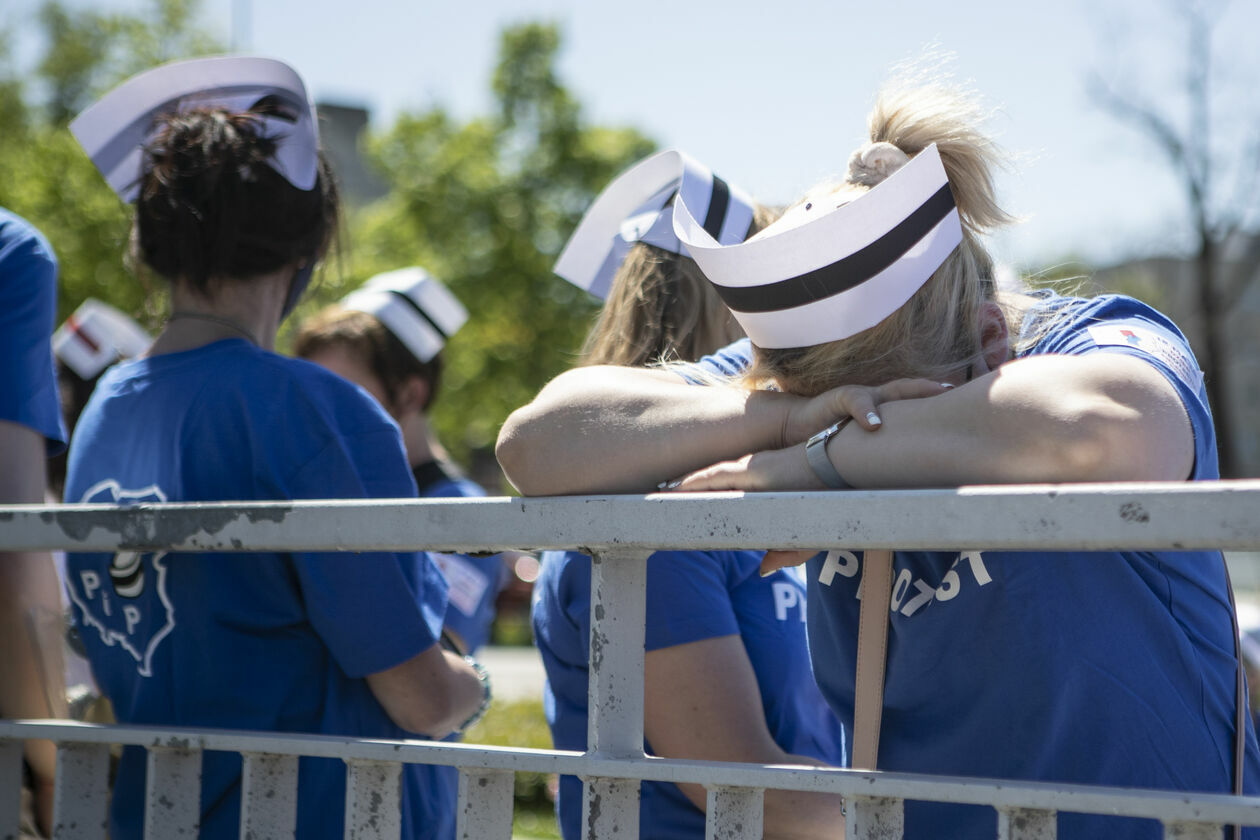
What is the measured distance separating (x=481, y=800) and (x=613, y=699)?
212 mm

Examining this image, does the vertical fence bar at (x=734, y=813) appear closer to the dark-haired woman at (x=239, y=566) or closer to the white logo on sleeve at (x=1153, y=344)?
the white logo on sleeve at (x=1153, y=344)

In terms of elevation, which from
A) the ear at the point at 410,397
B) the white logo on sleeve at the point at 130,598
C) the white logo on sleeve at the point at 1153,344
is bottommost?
the white logo on sleeve at the point at 130,598

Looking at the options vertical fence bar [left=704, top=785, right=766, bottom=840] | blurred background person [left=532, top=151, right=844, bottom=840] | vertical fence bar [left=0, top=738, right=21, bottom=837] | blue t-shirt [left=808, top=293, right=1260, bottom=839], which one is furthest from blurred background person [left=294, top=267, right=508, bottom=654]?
vertical fence bar [left=704, top=785, right=766, bottom=840]

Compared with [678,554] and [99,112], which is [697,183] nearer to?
[678,554]

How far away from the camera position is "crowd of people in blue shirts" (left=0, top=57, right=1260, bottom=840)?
4.35 feet

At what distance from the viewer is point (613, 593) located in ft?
4.15

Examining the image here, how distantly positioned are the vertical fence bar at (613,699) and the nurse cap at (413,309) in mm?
2566

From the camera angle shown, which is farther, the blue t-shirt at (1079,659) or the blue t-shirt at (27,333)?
the blue t-shirt at (27,333)

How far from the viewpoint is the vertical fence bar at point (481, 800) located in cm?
132

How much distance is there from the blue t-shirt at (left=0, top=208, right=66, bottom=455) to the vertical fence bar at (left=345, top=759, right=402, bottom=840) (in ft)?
3.42

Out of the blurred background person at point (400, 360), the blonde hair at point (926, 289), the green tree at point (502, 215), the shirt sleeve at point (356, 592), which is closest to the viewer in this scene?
the blonde hair at point (926, 289)

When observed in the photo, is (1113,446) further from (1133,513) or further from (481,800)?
(481,800)

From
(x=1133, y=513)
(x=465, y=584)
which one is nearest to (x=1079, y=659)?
(x=1133, y=513)

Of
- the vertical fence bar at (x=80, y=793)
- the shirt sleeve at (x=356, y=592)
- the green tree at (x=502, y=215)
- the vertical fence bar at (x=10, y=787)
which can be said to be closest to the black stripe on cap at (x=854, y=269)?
the shirt sleeve at (x=356, y=592)
